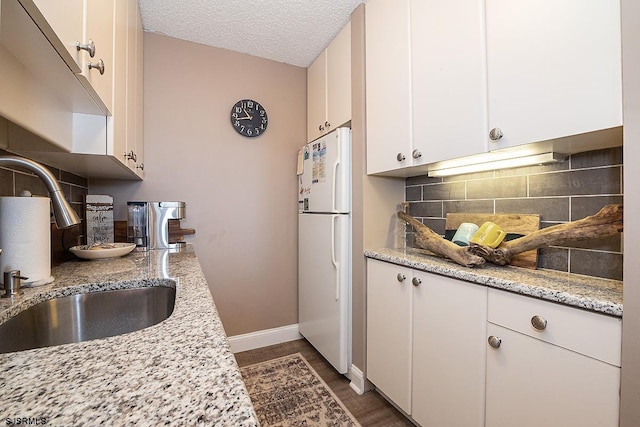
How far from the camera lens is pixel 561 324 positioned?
2.90ft

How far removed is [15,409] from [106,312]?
0.70 m

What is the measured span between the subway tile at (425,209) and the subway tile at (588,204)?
2.19ft

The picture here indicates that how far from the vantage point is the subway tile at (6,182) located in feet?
3.15

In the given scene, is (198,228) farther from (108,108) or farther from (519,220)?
(519,220)

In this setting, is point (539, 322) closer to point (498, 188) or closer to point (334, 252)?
point (498, 188)

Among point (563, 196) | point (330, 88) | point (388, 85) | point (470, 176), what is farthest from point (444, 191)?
point (330, 88)

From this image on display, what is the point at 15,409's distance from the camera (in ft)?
1.17

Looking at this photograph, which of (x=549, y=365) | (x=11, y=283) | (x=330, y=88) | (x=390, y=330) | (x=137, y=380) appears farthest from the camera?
(x=330, y=88)

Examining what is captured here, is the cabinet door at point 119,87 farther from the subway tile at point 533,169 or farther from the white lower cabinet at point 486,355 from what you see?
the subway tile at point 533,169

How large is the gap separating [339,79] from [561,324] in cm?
187

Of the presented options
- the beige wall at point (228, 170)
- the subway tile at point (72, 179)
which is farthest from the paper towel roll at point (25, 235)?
the beige wall at point (228, 170)

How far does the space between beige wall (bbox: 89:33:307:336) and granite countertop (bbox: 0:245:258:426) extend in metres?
1.60

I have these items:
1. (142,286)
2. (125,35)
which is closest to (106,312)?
(142,286)

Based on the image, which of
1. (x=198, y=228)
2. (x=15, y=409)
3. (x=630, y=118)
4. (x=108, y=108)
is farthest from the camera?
(x=198, y=228)
